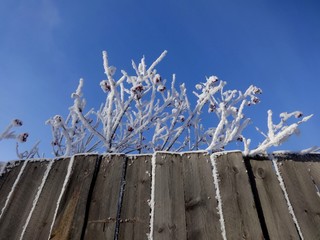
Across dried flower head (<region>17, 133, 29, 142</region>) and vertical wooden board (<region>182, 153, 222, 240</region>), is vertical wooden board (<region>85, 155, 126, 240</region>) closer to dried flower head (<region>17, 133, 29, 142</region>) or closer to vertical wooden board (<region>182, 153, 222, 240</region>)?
vertical wooden board (<region>182, 153, 222, 240</region>)

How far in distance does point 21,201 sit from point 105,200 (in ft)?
2.31

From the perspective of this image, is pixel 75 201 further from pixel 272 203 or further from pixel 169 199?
pixel 272 203

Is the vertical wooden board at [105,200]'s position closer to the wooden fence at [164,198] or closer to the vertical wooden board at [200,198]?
the wooden fence at [164,198]

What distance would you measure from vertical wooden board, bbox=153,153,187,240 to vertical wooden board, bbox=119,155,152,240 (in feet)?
0.23

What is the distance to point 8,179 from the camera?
225 centimetres

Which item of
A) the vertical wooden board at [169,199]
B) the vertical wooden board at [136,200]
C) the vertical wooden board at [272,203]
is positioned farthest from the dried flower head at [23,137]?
the vertical wooden board at [272,203]

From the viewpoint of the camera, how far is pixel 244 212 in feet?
5.88

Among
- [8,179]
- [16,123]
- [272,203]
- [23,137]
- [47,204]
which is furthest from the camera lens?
[23,137]

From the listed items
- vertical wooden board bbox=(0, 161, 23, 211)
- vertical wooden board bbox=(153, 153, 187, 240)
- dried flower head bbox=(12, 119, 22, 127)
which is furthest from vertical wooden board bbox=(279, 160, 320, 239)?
dried flower head bbox=(12, 119, 22, 127)

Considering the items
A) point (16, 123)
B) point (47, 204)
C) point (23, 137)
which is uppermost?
point (23, 137)

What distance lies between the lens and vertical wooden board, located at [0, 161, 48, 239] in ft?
6.20

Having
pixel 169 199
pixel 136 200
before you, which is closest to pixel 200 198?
pixel 169 199

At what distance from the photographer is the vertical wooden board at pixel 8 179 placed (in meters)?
2.13

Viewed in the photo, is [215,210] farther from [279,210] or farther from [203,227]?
[279,210]
